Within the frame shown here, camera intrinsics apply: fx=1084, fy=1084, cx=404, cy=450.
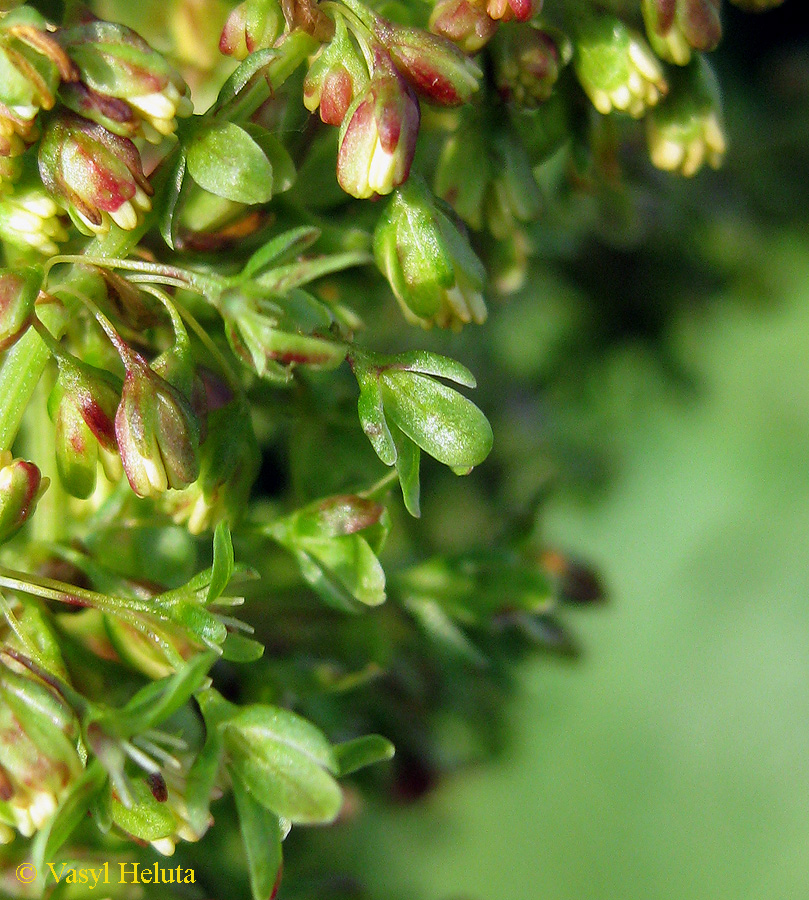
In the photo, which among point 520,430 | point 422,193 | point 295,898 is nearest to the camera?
point 422,193

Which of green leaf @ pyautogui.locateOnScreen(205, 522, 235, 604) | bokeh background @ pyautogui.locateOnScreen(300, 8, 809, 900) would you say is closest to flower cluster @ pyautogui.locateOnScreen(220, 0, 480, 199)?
green leaf @ pyautogui.locateOnScreen(205, 522, 235, 604)

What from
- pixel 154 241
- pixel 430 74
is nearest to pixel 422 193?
A: pixel 430 74

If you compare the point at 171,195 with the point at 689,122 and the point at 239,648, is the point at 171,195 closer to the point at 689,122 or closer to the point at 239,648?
the point at 239,648

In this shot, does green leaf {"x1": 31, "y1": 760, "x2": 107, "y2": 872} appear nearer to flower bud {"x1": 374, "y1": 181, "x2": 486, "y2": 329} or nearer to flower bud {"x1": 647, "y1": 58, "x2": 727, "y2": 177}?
flower bud {"x1": 374, "y1": 181, "x2": 486, "y2": 329}

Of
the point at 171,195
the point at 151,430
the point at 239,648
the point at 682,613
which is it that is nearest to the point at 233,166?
the point at 171,195

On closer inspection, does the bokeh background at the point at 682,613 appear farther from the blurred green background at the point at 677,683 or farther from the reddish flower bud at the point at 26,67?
the reddish flower bud at the point at 26,67

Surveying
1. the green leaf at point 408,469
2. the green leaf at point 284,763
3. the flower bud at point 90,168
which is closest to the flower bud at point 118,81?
the flower bud at point 90,168

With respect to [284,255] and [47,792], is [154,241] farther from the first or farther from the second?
[47,792]
